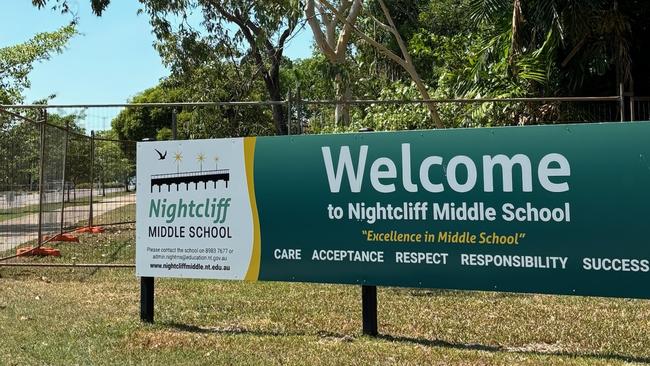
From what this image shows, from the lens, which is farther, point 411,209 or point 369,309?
point 369,309

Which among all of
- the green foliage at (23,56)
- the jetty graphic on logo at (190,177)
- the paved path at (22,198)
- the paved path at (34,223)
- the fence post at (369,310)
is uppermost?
the green foliage at (23,56)

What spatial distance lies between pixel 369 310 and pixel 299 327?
0.82 metres

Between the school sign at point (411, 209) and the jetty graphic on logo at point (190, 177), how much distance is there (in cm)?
1

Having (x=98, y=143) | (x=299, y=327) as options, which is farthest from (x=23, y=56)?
(x=299, y=327)

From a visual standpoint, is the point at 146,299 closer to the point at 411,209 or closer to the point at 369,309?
the point at 369,309

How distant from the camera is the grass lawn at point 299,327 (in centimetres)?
525

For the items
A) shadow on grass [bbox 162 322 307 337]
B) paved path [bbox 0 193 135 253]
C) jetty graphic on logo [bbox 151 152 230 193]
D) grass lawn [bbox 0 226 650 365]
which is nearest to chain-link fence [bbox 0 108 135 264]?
paved path [bbox 0 193 135 253]

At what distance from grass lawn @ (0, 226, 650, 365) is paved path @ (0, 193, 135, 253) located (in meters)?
4.99

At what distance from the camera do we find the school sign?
4.76 meters

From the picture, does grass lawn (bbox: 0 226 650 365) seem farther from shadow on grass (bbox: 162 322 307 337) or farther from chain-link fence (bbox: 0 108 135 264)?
chain-link fence (bbox: 0 108 135 264)

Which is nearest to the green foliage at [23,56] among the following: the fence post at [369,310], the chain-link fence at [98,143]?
the chain-link fence at [98,143]

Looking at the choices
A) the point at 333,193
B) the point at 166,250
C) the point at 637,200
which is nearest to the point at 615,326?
the point at 637,200

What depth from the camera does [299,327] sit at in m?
6.25

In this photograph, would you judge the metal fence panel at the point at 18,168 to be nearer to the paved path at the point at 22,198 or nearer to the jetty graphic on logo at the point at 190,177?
the paved path at the point at 22,198
